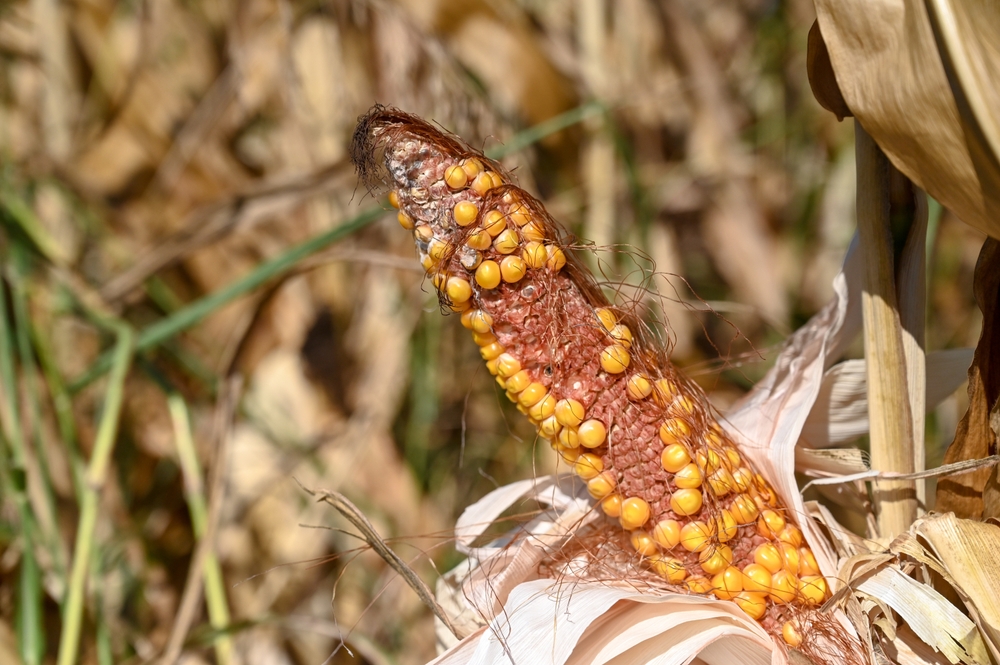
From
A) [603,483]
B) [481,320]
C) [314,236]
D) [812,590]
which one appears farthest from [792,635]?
[314,236]

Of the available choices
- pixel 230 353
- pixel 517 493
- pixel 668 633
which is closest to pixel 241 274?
pixel 230 353

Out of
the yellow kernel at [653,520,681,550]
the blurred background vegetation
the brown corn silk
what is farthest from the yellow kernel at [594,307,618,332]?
the blurred background vegetation

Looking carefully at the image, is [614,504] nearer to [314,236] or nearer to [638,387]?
[638,387]

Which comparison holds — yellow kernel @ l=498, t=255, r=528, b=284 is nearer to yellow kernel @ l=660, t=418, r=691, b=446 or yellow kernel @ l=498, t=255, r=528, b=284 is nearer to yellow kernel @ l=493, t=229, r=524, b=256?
yellow kernel @ l=493, t=229, r=524, b=256

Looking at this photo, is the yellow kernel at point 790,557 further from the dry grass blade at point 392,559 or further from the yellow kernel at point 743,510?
the dry grass blade at point 392,559

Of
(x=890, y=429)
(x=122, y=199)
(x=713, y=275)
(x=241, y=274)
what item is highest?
(x=122, y=199)

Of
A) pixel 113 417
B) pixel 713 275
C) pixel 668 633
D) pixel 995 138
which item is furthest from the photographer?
pixel 713 275

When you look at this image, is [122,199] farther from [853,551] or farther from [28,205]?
[853,551]

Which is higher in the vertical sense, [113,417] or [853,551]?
[113,417]
